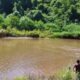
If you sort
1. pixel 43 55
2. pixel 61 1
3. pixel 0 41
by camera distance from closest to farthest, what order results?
pixel 43 55 → pixel 0 41 → pixel 61 1

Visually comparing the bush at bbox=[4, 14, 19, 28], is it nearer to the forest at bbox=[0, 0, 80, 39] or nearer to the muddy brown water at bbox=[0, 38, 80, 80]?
the forest at bbox=[0, 0, 80, 39]

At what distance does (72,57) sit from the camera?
20375 millimetres

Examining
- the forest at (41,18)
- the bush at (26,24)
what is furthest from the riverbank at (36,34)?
the bush at (26,24)

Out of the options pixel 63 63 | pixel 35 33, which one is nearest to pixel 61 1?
pixel 35 33

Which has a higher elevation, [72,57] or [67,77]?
[67,77]

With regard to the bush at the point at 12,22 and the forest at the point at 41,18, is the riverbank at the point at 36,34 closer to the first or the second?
the forest at the point at 41,18

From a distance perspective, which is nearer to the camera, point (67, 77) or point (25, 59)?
point (67, 77)

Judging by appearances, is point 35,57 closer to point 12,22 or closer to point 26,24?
point 26,24

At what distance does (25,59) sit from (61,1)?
931 inches

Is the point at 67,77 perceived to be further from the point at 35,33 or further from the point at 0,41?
the point at 35,33

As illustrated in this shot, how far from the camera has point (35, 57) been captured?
789 inches

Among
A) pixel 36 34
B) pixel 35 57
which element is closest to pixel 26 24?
pixel 36 34

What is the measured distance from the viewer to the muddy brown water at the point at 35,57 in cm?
1611

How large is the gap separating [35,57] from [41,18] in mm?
20091
